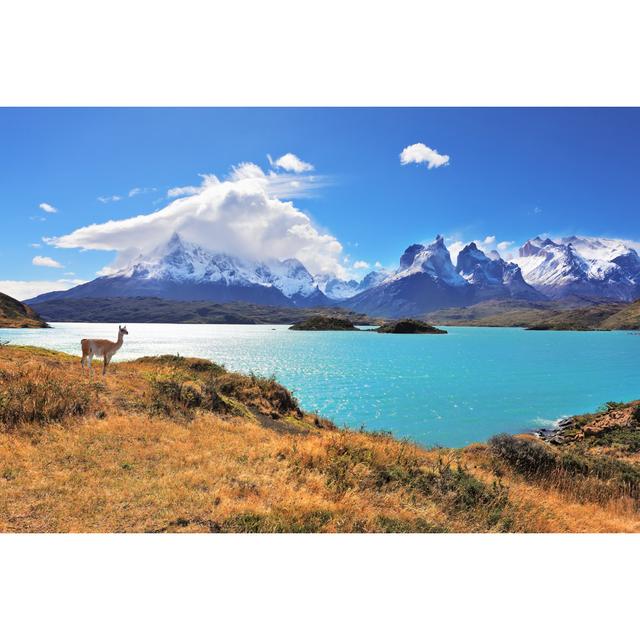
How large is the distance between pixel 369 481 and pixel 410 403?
3329cm

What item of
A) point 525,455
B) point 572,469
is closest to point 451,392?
point 525,455

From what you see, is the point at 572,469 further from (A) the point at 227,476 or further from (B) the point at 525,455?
(A) the point at 227,476

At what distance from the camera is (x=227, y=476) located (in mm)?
10742

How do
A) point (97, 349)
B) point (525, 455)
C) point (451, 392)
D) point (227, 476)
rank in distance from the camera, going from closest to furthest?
point (227, 476) < point (525, 455) < point (97, 349) < point (451, 392)

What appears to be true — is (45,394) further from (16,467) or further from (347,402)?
(347,402)

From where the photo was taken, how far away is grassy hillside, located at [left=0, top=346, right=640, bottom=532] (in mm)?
8609

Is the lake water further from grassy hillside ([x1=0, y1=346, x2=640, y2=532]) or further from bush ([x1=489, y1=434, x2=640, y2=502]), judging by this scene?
grassy hillside ([x1=0, y1=346, x2=640, y2=532])

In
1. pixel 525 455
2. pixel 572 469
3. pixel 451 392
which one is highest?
pixel 525 455

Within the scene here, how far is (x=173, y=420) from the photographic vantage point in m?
16.6

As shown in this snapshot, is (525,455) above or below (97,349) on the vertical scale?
below

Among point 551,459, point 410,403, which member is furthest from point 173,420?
point 410,403

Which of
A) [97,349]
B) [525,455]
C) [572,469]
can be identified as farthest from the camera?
[97,349]

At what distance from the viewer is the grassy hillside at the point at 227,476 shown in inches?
339

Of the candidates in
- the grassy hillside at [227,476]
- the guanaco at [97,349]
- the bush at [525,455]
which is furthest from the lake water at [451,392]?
the guanaco at [97,349]
